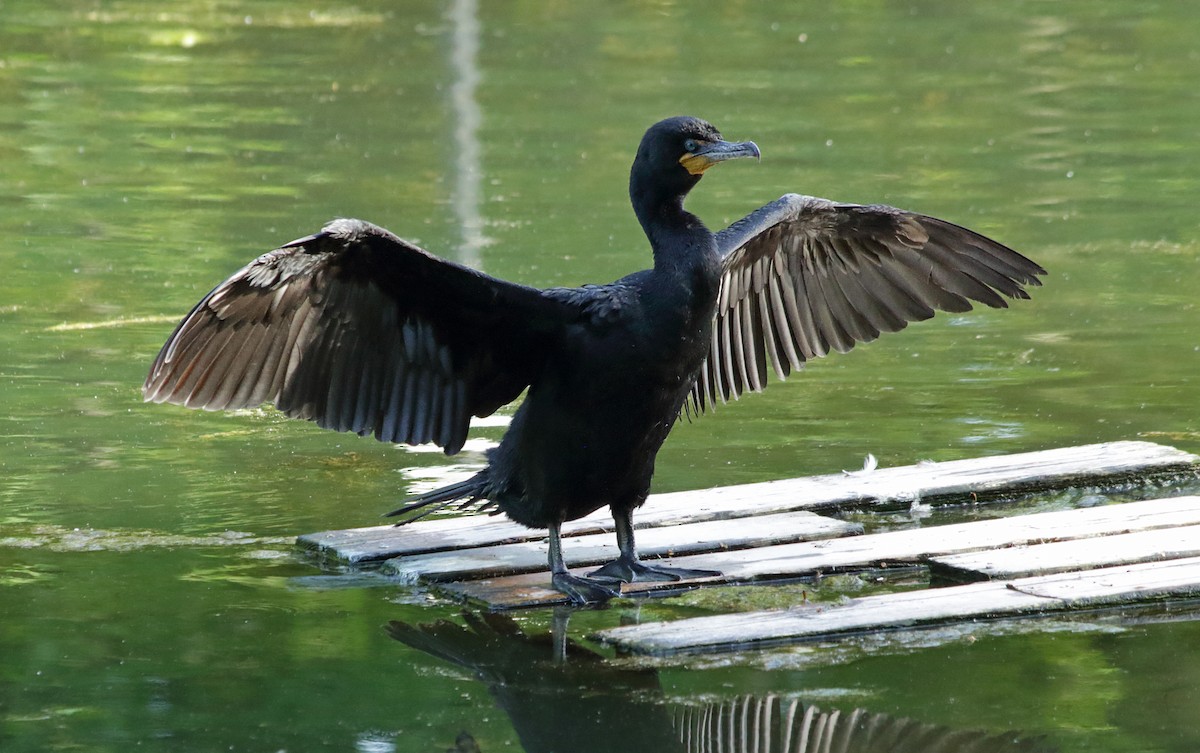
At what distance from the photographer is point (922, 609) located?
17.6 ft

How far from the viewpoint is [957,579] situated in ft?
19.3

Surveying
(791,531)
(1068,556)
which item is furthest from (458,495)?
(1068,556)

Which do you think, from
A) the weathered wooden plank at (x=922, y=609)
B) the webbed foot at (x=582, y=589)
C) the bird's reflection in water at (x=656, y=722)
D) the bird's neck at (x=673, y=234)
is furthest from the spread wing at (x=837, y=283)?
the bird's reflection in water at (x=656, y=722)

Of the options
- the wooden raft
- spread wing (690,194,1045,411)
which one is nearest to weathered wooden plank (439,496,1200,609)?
the wooden raft

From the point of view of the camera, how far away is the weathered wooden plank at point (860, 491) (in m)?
6.28

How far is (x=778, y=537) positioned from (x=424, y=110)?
10644 millimetres

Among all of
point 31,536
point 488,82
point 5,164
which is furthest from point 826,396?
point 488,82

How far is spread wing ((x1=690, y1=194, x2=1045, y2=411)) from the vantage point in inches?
258

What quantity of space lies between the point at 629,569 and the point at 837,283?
1456 mm

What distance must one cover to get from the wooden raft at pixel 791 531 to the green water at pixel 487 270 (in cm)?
23

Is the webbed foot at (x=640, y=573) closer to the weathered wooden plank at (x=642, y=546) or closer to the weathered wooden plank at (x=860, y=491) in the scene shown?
the weathered wooden plank at (x=642, y=546)

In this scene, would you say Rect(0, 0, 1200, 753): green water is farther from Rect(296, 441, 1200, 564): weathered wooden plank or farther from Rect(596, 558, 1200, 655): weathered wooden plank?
Rect(296, 441, 1200, 564): weathered wooden plank

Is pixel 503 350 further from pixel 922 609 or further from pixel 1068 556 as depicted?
pixel 1068 556

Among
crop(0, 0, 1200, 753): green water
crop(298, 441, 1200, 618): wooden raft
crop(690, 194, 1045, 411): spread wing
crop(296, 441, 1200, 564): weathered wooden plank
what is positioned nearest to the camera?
crop(0, 0, 1200, 753): green water
